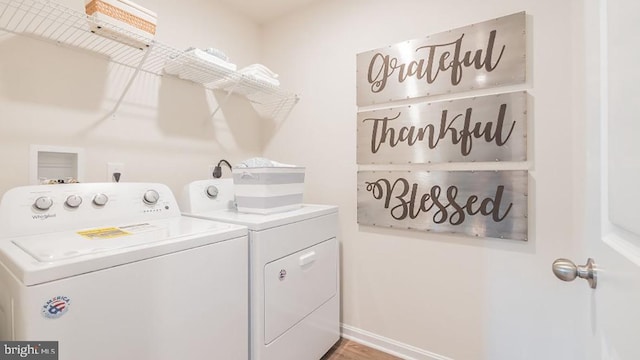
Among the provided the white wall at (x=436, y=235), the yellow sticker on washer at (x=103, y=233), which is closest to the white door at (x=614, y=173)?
the white wall at (x=436, y=235)

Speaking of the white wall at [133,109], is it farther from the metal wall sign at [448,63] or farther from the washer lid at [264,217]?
the metal wall sign at [448,63]

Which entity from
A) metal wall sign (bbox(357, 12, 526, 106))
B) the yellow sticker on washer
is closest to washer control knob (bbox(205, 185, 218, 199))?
the yellow sticker on washer

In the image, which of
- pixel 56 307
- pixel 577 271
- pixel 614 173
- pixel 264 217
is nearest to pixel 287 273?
pixel 264 217

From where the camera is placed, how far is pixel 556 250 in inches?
50.3

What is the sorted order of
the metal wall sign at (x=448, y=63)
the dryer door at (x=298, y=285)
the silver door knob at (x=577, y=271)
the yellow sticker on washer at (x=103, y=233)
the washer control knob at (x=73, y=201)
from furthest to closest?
1. the metal wall sign at (x=448, y=63)
2. the dryer door at (x=298, y=285)
3. the washer control knob at (x=73, y=201)
4. the yellow sticker on washer at (x=103, y=233)
5. the silver door knob at (x=577, y=271)

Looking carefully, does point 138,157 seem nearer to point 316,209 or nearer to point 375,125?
point 316,209

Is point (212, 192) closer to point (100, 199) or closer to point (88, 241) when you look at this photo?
point (100, 199)

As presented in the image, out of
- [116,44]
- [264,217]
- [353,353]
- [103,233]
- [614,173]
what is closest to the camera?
[614,173]

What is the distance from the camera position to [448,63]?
1.51 meters

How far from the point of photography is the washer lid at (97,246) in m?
0.68

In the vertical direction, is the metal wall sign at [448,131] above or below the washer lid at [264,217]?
above

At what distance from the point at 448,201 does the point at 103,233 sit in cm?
157

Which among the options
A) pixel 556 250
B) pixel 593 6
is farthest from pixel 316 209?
pixel 593 6

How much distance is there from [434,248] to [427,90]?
90 cm
